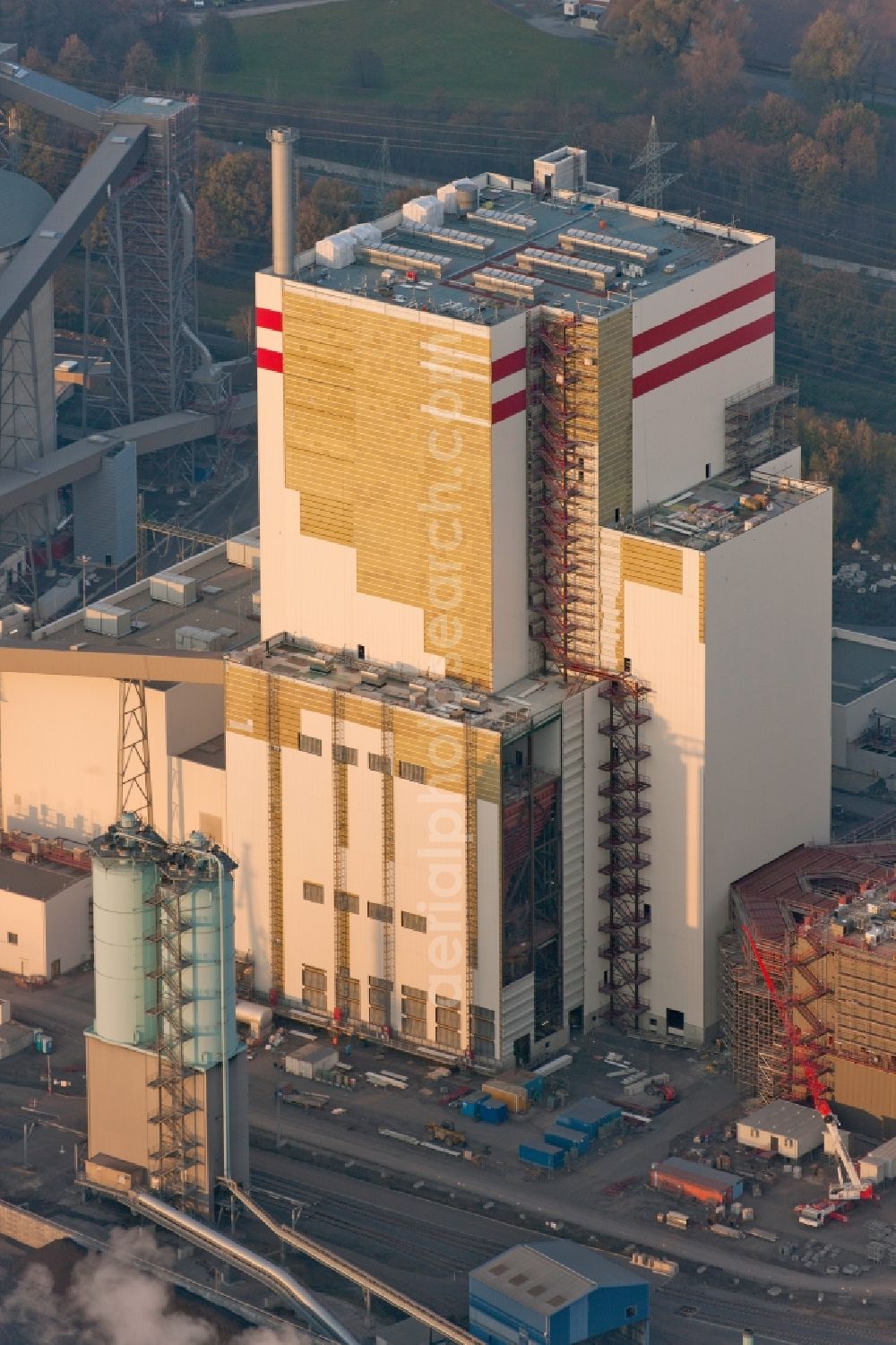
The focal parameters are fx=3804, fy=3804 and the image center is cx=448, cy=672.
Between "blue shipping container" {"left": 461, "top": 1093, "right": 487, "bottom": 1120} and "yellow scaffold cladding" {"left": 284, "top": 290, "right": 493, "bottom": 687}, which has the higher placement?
"yellow scaffold cladding" {"left": 284, "top": 290, "right": 493, "bottom": 687}

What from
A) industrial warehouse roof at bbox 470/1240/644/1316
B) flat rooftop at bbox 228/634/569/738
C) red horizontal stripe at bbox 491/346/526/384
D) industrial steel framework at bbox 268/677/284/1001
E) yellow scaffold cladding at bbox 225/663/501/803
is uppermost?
red horizontal stripe at bbox 491/346/526/384

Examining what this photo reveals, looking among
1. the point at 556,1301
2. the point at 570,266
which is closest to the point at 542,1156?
the point at 556,1301

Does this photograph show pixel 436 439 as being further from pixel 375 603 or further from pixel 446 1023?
pixel 446 1023

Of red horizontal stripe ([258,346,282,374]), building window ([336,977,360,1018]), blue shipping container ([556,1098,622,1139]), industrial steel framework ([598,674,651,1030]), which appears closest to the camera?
blue shipping container ([556,1098,622,1139])

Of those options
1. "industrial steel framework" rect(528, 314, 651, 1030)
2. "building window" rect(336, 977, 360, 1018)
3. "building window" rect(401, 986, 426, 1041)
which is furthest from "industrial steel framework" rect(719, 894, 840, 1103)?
"building window" rect(336, 977, 360, 1018)

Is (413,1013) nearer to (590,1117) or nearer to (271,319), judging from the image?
(590,1117)

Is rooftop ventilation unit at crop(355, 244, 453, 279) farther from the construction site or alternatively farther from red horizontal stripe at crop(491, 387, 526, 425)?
red horizontal stripe at crop(491, 387, 526, 425)
